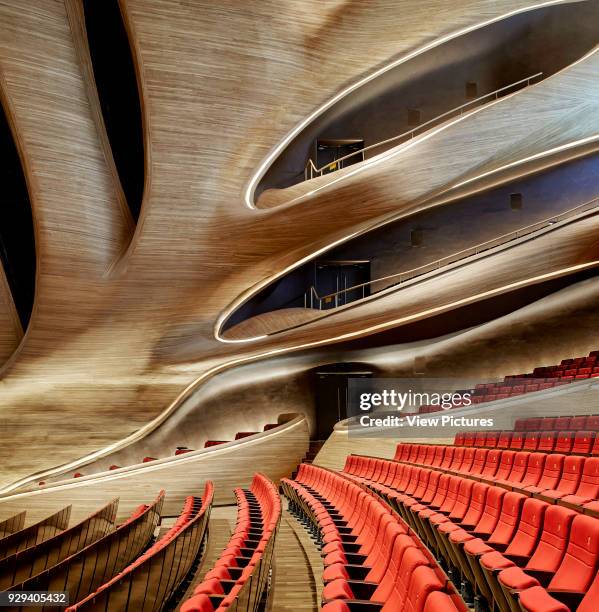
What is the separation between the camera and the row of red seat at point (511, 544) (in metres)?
1.72

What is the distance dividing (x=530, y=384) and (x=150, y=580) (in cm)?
539

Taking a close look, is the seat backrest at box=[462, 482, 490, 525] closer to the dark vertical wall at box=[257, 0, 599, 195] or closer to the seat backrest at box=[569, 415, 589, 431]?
the seat backrest at box=[569, 415, 589, 431]

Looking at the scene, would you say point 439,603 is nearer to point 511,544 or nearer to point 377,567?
point 377,567

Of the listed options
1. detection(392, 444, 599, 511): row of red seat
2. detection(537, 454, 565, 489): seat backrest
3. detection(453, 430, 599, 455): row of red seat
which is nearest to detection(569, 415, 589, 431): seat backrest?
detection(453, 430, 599, 455): row of red seat

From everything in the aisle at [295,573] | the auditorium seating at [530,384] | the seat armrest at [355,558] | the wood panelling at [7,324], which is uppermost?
the wood panelling at [7,324]

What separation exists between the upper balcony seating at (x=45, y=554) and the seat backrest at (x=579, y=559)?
6.37ft

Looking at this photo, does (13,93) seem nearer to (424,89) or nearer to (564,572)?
(424,89)

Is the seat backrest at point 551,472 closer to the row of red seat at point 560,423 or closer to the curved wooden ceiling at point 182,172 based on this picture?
the row of red seat at point 560,423

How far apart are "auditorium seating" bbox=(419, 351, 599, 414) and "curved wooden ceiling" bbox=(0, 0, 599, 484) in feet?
6.69

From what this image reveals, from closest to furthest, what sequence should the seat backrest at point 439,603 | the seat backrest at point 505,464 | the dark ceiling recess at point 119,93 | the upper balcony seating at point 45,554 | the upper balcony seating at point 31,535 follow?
the seat backrest at point 439,603
the upper balcony seating at point 45,554
the upper balcony seating at point 31,535
the seat backrest at point 505,464
the dark ceiling recess at point 119,93

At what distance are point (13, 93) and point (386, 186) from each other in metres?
3.88

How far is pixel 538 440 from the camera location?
4.71 m

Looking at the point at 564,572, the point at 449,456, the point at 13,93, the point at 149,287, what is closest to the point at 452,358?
the point at 149,287

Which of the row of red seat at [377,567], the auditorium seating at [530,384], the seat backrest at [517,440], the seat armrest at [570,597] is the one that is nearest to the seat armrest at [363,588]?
the row of red seat at [377,567]
